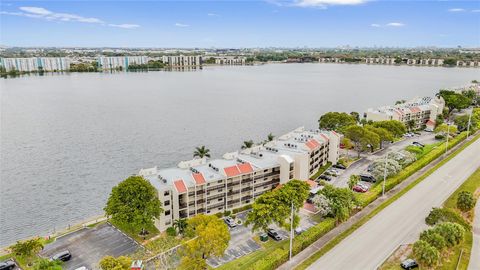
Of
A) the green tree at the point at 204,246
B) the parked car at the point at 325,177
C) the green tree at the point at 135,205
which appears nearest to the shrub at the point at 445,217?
the parked car at the point at 325,177

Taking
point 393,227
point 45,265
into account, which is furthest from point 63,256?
point 393,227

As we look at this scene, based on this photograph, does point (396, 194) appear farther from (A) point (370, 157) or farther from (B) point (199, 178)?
(B) point (199, 178)

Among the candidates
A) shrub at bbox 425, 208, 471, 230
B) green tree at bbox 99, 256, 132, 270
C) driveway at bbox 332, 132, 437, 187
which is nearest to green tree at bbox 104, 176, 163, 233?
green tree at bbox 99, 256, 132, 270

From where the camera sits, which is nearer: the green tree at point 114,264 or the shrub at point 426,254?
the green tree at point 114,264

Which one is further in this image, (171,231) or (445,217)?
(171,231)

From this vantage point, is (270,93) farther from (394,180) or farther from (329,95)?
(394,180)

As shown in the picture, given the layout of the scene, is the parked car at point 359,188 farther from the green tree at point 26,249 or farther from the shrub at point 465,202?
the green tree at point 26,249
